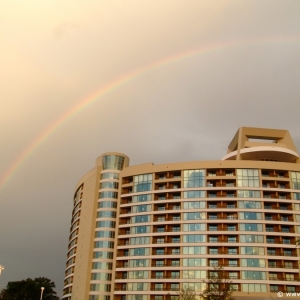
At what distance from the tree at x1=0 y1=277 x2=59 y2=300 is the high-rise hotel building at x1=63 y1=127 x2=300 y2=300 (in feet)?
113

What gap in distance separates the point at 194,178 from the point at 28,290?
244 feet

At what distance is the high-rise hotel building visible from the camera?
80.9m

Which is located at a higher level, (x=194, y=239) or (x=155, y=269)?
(x=194, y=239)

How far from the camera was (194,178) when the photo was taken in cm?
8988

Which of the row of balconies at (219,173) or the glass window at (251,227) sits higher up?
the row of balconies at (219,173)

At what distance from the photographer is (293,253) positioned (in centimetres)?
8138

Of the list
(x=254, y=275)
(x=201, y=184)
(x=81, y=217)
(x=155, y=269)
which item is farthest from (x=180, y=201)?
(x=81, y=217)

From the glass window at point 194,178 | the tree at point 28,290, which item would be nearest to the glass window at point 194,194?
the glass window at point 194,178

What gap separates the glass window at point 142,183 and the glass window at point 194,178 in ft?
28.8

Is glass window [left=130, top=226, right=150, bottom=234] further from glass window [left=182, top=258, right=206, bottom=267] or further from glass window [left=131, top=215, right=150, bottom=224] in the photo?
glass window [left=182, top=258, right=206, bottom=267]

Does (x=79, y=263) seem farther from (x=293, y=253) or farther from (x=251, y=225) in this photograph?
(x=293, y=253)

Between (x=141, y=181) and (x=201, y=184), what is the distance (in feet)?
48.6

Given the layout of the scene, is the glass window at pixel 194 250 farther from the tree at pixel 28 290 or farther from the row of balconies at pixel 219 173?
the tree at pixel 28 290

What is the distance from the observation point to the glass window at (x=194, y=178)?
8919 cm
